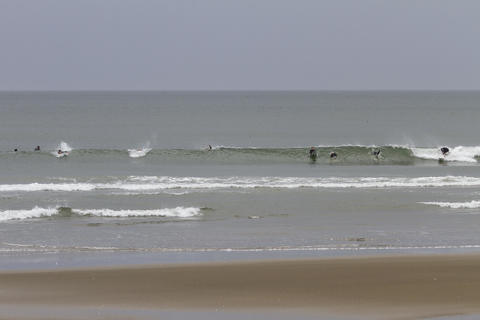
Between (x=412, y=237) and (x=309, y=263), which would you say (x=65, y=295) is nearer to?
(x=309, y=263)

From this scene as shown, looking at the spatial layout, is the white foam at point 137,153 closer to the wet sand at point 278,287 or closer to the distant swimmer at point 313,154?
the distant swimmer at point 313,154

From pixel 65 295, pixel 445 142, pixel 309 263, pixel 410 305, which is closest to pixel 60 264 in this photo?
pixel 65 295

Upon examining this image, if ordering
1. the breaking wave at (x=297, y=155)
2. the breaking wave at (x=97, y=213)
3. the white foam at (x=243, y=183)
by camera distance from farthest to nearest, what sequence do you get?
the breaking wave at (x=297, y=155) < the white foam at (x=243, y=183) < the breaking wave at (x=97, y=213)

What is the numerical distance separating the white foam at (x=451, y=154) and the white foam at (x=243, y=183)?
1199 centimetres

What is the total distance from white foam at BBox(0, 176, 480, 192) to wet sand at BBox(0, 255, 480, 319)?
15041 mm

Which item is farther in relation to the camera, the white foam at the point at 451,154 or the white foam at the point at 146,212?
the white foam at the point at 451,154

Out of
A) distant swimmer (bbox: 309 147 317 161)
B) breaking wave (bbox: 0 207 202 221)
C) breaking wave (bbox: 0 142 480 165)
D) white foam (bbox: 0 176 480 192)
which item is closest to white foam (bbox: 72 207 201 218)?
breaking wave (bbox: 0 207 202 221)

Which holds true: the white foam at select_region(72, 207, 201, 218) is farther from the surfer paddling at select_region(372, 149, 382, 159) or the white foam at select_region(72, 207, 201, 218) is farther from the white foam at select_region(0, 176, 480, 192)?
the surfer paddling at select_region(372, 149, 382, 159)

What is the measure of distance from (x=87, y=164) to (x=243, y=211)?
19854 mm

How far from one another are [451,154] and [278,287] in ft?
116

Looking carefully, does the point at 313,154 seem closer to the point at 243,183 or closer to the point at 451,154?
the point at 451,154

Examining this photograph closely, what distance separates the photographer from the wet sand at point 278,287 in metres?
14.8

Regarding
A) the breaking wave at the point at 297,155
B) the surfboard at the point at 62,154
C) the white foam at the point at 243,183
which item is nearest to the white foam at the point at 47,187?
the white foam at the point at 243,183

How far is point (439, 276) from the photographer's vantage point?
16750 millimetres
